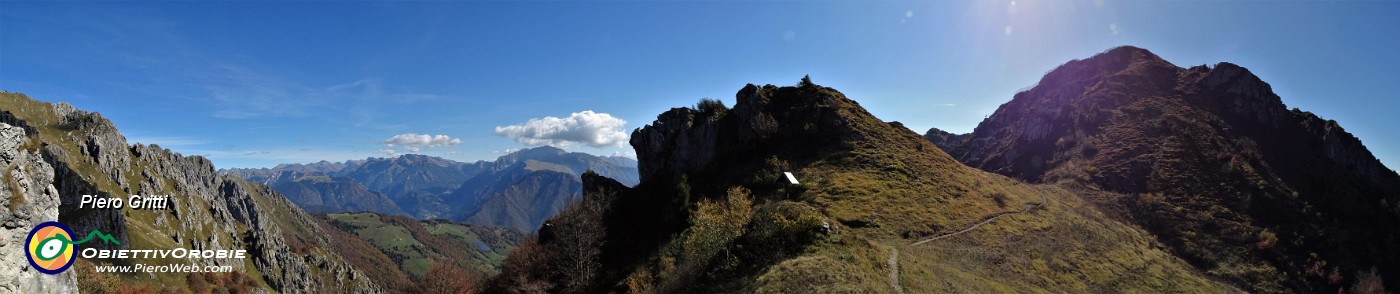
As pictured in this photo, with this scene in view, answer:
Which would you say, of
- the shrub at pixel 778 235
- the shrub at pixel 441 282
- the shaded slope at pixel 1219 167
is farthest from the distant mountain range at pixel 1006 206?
the shrub at pixel 441 282

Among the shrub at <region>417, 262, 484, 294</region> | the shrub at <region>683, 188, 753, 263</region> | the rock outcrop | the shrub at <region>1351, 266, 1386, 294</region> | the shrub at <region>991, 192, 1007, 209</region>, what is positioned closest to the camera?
the rock outcrop

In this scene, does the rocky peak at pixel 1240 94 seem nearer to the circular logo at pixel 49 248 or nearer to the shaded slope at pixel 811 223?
the shaded slope at pixel 811 223

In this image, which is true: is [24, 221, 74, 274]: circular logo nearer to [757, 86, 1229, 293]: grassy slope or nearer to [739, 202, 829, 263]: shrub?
[757, 86, 1229, 293]: grassy slope

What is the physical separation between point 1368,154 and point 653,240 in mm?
157550

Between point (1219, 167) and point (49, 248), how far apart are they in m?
148

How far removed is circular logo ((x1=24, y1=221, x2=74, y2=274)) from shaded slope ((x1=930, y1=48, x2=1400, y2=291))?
102116 mm

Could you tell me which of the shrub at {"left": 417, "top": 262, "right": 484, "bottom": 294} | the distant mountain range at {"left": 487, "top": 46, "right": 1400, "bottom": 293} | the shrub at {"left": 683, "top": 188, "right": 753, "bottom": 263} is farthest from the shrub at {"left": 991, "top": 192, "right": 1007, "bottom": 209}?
the shrub at {"left": 417, "top": 262, "right": 484, "bottom": 294}

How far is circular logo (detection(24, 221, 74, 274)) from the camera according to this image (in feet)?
67.2

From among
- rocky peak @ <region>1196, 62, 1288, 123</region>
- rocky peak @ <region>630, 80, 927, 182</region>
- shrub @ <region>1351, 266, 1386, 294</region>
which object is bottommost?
shrub @ <region>1351, 266, 1386, 294</region>

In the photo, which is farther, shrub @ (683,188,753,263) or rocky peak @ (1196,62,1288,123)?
rocky peak @ (1196,62,1288,123)

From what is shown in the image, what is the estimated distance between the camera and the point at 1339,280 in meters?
63.8

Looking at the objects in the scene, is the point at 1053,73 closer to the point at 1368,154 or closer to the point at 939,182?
the point at 1368,154

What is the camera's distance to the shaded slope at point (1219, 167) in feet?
227

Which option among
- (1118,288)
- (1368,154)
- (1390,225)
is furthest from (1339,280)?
(1368,154)
